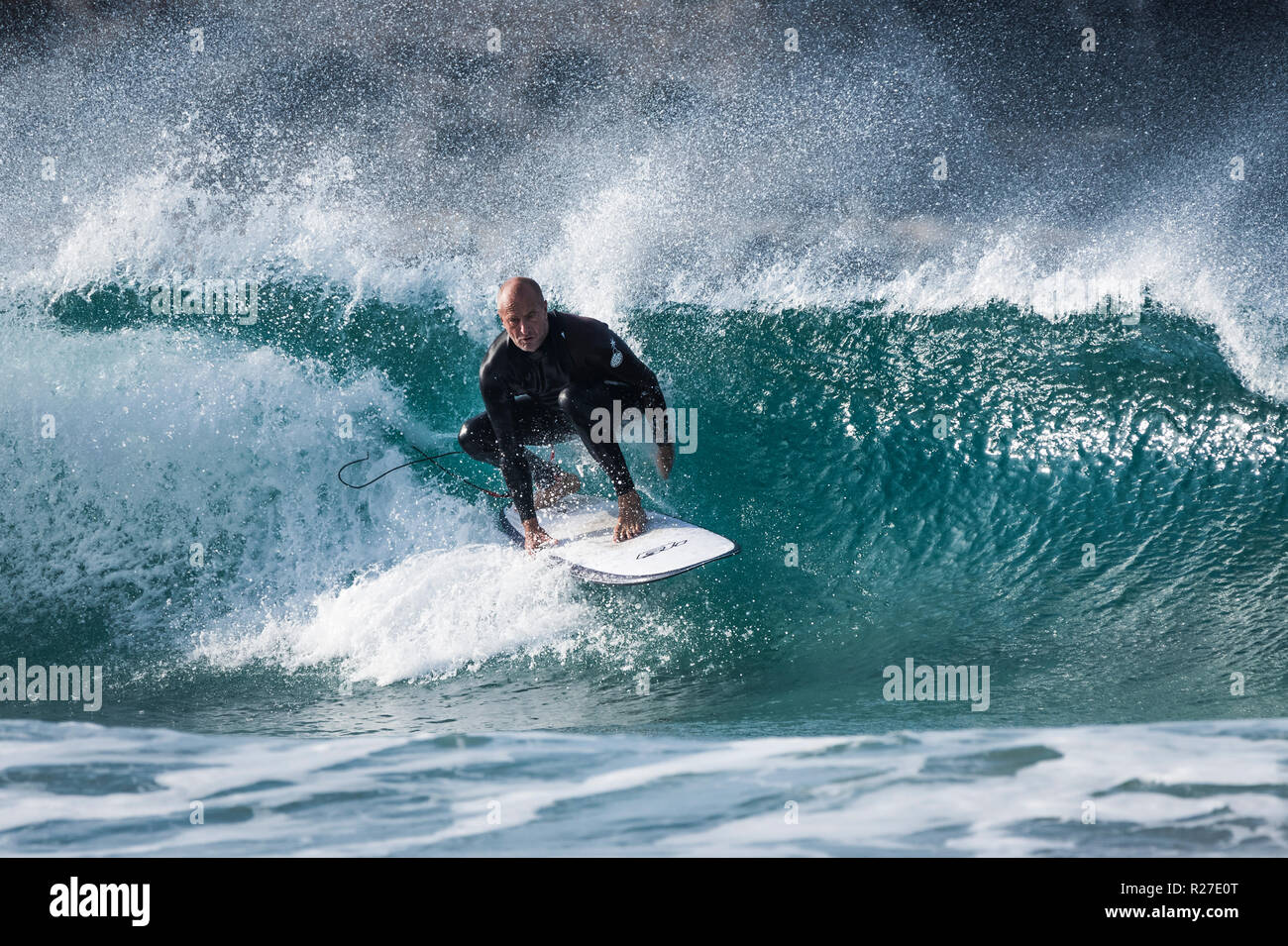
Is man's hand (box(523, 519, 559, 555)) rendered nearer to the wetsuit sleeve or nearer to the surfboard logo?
the wetsuit sleeve

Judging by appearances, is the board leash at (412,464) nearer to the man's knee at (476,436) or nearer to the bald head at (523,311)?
the man's knee at (476,436)

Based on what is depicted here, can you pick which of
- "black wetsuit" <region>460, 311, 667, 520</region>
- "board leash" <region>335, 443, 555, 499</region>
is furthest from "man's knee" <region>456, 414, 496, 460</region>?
"board leash" <region>335, 443, 555, 499</region>

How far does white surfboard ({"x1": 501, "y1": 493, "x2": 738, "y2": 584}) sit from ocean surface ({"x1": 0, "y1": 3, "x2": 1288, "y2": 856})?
0.22m

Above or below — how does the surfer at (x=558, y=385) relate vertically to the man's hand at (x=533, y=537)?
above

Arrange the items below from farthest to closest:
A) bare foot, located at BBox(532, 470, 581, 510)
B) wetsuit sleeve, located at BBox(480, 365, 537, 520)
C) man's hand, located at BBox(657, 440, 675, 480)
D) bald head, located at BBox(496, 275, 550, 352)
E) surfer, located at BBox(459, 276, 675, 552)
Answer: bare foot, located at BBox(532, 470, 581, 510) < man's hand, located at BBox(657, 440, 675, 480) < wetsuit sleeve, located at BBox(480, 365, 537, 520) < surfer, located at BBox(459, 276, 675, 552) < bald head, located at BBox(496, 275, 550, 352)

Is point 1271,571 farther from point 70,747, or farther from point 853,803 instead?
point 70,747

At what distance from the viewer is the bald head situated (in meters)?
4.11

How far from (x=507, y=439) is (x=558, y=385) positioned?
370mm

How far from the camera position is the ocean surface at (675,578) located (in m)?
3.21

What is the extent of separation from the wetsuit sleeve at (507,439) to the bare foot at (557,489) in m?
0.52

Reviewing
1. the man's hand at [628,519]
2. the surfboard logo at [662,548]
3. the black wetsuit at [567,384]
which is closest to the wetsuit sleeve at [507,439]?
the black wetsuit at [567,384]

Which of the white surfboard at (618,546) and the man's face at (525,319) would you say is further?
the white surfboard at (618,546)

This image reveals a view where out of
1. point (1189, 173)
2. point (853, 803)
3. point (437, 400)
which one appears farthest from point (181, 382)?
point (1189, 173)

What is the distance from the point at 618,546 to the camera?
4676mm
